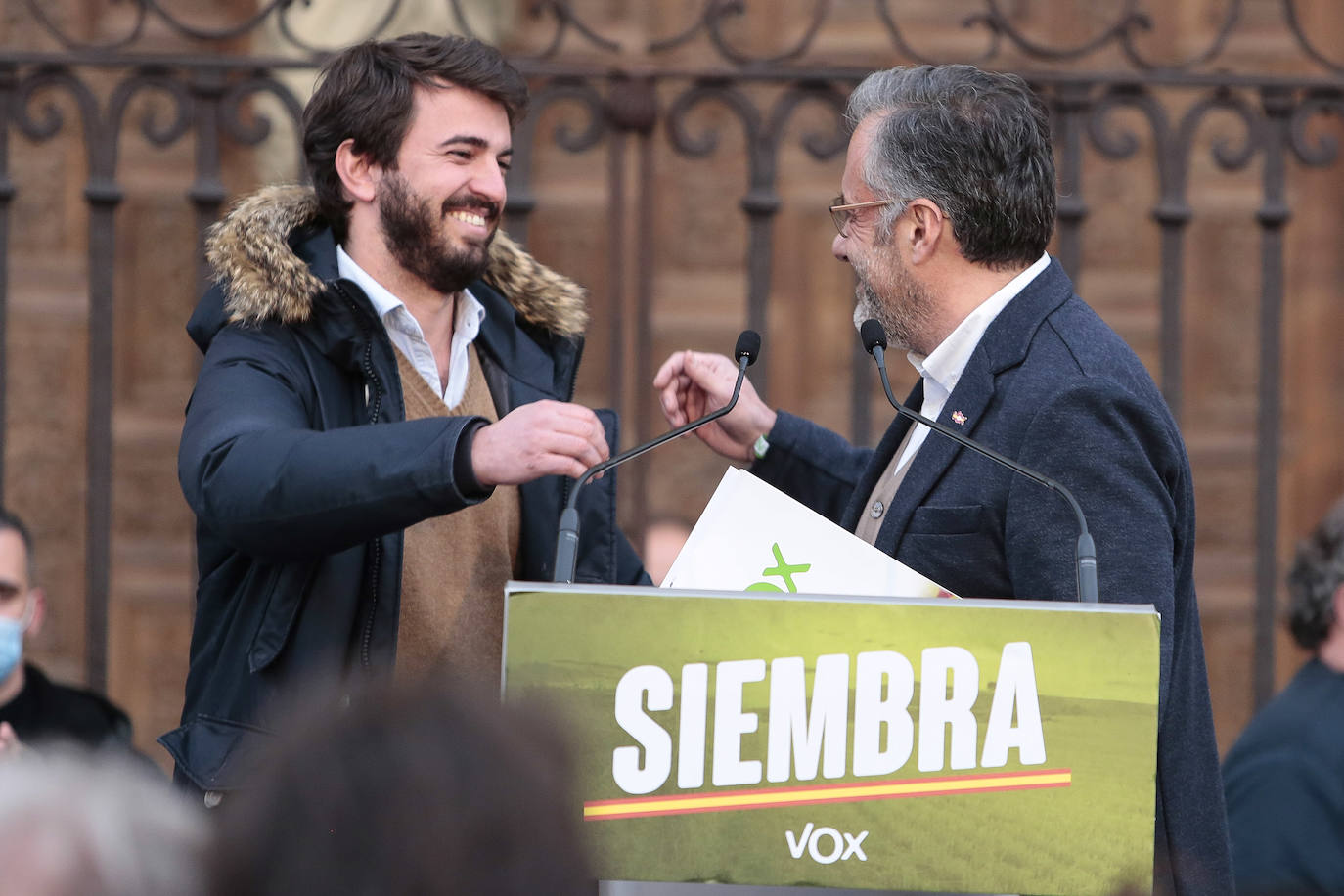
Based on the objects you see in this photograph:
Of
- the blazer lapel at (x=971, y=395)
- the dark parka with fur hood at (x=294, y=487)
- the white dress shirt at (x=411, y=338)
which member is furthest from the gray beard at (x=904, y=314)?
the white dress shirt at (x=411, y=338)

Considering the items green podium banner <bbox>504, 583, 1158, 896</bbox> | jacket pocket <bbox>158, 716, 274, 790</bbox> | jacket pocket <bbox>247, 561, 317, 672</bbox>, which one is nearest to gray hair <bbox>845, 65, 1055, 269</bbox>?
green podium banner <bbox>504, 583, 1158, 896</bbox>

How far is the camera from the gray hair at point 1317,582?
11.4 feet

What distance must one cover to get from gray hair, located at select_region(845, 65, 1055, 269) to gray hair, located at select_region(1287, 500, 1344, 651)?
1.58 metres

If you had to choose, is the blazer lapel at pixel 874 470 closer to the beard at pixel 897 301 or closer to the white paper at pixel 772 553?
the beard at pixel 897 301

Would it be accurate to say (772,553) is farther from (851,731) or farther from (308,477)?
(308,477)

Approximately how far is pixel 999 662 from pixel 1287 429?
3.59 metres

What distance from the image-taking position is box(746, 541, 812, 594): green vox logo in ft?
6.18

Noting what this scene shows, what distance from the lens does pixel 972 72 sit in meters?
2.24

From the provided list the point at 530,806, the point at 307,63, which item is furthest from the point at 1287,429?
the point at 530,806

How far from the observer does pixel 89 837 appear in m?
0.89

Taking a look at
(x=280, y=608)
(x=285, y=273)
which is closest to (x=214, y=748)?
(x=280, y=608)

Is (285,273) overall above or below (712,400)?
above

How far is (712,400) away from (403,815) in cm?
168

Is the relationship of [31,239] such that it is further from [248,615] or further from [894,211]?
[894,211]
